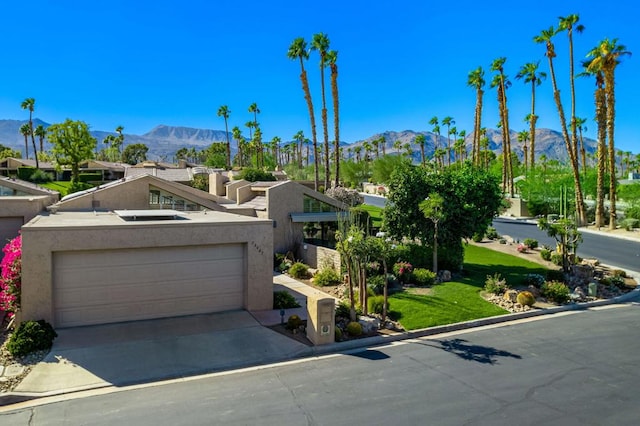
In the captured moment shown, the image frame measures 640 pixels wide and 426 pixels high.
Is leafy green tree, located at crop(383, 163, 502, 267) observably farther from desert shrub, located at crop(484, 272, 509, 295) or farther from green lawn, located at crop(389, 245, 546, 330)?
desert shrub, located at crop(484, 272, 509, 295)

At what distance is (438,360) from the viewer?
12.9m

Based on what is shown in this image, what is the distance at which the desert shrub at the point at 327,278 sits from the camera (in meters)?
22.0

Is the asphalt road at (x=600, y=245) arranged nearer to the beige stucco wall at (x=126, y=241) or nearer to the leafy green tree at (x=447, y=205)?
the leafy green tree at (x=447, y=205)

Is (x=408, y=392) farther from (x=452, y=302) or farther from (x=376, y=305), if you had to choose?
(x=452, y=302)

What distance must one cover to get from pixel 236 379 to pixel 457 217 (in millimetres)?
15772

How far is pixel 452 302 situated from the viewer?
59.9 ft

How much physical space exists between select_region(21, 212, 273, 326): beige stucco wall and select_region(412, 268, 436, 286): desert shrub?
7.48 metres

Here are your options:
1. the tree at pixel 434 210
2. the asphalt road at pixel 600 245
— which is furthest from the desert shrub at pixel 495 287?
the asphalt road at pixel 600 245

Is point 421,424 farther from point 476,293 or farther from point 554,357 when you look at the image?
point 476,293

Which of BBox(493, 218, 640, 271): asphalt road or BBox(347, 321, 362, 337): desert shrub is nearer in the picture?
BBox(347, 321, 362, 337): desert shrub

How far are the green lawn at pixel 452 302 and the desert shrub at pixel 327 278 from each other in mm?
3798

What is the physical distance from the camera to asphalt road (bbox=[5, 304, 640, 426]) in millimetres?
9341

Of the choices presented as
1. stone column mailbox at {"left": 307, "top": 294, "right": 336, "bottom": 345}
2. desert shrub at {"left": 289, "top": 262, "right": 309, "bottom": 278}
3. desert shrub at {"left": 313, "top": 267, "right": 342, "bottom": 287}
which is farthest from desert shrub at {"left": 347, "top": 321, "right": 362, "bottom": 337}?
desert shrub at {"left": 289, "top": 262, "right": 309, "bottom": 278}

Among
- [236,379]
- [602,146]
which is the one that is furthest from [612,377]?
[602,146]
